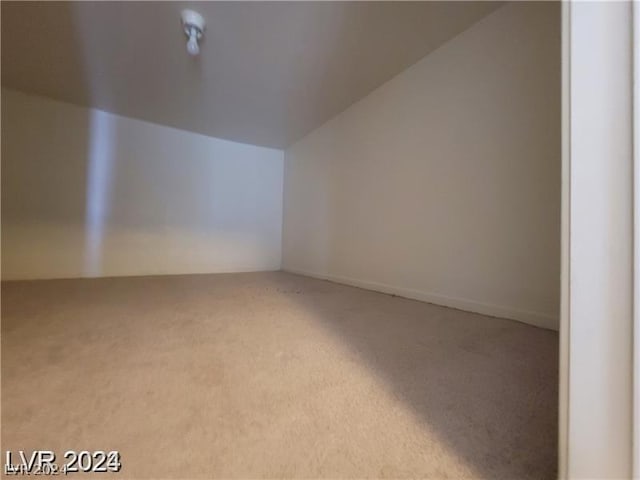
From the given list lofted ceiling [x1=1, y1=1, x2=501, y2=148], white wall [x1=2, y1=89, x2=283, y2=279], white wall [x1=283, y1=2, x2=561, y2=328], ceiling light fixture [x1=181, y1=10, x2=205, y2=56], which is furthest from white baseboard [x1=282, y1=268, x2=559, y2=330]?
ceiling light fixture [x1=181, y1=10, x2=205, y2=56]

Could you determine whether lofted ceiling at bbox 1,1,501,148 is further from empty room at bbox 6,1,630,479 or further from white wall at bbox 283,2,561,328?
white wall at bbox 283,2,561,328

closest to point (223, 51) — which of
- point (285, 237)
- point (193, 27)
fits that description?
point (193, 27)

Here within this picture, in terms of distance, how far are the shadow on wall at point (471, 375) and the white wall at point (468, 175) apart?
0.24 metres

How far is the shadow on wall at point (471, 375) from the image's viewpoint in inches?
18.1

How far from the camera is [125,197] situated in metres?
2.52

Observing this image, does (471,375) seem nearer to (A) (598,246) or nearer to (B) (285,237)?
(A) (598,246)

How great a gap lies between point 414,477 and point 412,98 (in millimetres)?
1935

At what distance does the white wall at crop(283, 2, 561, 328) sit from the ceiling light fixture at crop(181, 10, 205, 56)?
1220 mm

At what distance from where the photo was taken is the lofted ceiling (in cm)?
136

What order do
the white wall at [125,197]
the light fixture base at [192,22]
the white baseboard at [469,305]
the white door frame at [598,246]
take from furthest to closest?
the white wall at [125,197]
the light fixture base at [192,22]
the white baseboard at [469,305]
the white door frame at [598,246]

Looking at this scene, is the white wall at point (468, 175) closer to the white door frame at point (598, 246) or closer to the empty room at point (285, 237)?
the empty room at point (285, 237)

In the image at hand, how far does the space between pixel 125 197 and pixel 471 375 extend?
2958mm

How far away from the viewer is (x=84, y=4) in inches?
51.6

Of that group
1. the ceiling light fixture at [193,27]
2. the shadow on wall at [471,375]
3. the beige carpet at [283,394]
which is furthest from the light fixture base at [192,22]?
the shadow on wall at [471,375]
